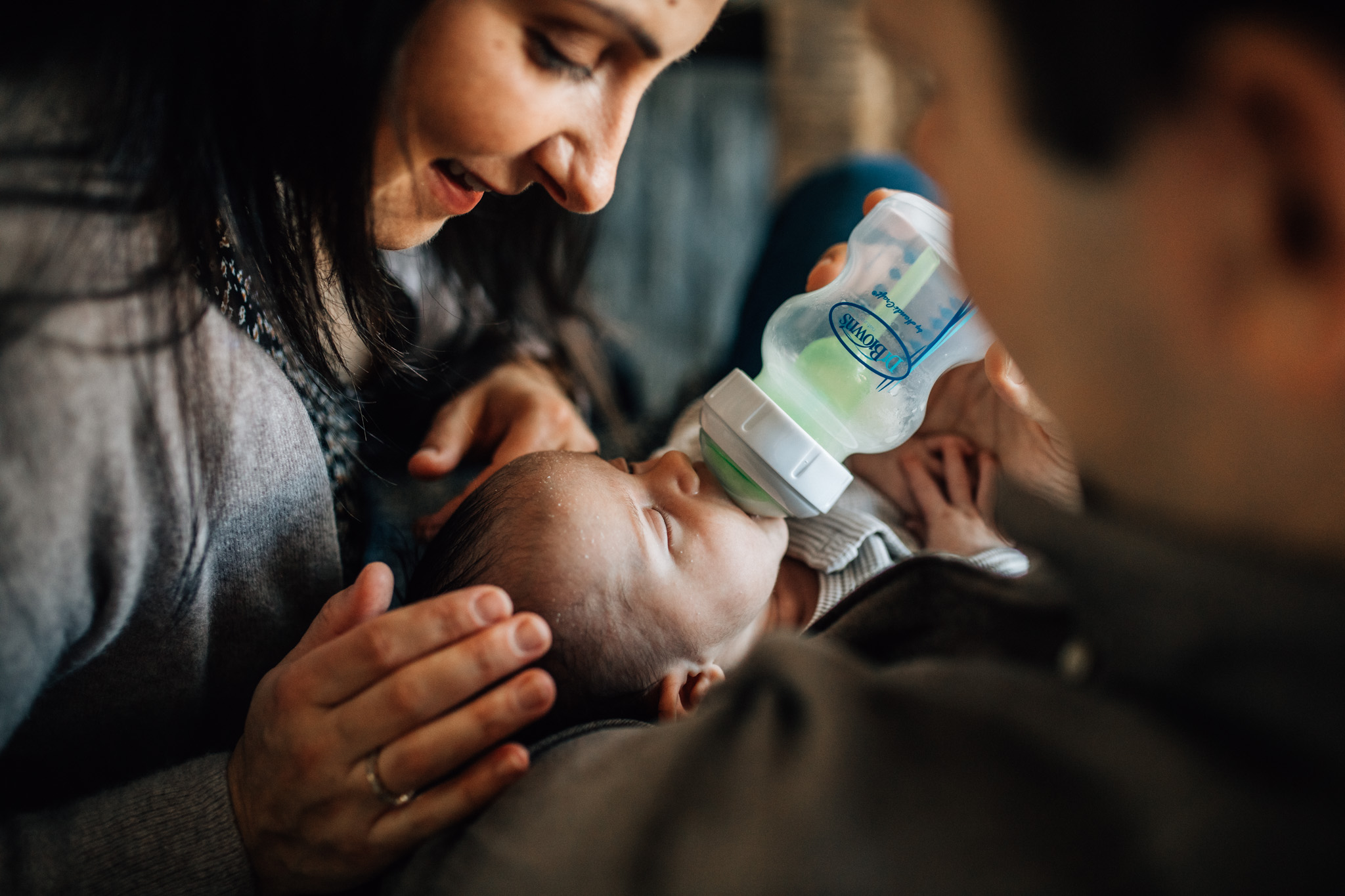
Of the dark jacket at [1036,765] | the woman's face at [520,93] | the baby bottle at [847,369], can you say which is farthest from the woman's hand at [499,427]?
the dark jacket at [1036,765]

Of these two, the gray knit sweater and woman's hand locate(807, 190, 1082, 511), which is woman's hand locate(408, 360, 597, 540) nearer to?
the gray knit sweater

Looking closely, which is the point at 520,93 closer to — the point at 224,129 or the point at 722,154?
the point at 224,129

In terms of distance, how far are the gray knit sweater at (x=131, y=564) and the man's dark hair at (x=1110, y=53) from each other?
689 millimetres

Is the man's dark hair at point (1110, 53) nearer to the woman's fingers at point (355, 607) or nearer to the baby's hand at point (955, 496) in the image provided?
the woman's fingers at point (355, 607)

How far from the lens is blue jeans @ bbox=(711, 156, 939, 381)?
1.36 meters

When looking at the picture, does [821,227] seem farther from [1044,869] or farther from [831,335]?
[1044,869]

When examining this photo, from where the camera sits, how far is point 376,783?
650mm

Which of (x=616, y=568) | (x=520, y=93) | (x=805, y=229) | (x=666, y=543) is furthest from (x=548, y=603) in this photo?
(x=805, y=229)

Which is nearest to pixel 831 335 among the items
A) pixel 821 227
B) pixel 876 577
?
pixel 876 577

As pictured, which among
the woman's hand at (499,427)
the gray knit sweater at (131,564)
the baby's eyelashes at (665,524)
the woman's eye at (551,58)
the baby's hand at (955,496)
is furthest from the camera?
the baby's hand at (955,496)

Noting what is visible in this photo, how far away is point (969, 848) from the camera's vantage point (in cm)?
45

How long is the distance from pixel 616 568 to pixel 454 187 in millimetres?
470

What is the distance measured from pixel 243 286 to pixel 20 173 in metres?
0.22

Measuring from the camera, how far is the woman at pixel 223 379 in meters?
0.61
